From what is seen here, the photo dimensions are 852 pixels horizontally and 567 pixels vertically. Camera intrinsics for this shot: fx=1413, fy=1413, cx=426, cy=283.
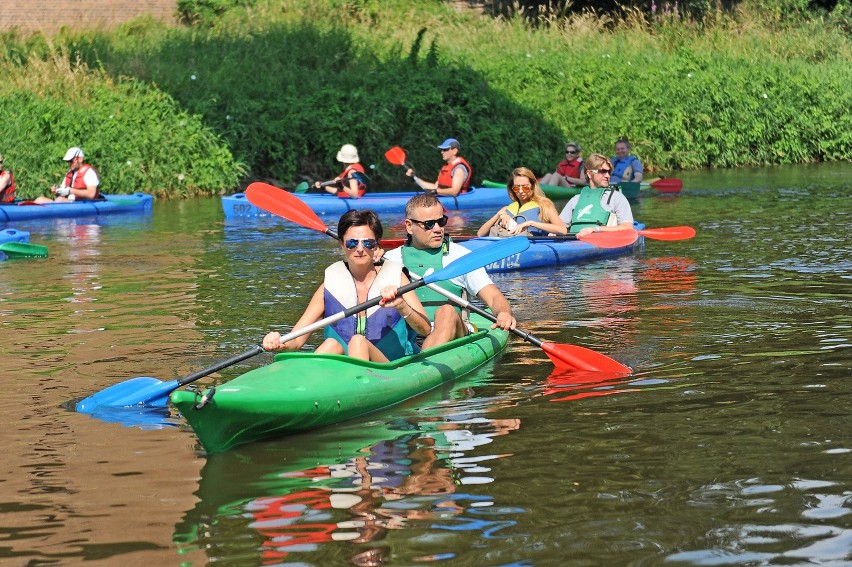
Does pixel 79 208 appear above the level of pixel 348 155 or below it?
below

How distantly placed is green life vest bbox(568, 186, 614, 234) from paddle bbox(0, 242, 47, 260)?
5.05 meters

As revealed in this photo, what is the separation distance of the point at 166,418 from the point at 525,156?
1718 centimetres

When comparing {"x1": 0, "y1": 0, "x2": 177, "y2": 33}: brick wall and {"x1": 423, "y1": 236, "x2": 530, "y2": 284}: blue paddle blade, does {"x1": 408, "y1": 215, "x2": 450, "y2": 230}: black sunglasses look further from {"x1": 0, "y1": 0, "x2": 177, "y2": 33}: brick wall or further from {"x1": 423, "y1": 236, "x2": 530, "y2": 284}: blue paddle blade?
{"x1": 0, "y1": 0, "x2": 177, "y2": 33}: brick wall

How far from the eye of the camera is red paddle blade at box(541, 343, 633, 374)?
7441 millimetres

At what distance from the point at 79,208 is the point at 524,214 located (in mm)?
7765

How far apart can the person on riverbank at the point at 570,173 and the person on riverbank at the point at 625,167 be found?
1.64 feet

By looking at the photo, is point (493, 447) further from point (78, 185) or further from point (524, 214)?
point (78, 185)

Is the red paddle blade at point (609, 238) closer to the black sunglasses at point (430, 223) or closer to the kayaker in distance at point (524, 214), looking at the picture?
the kayaker in distance at point (524, 214)

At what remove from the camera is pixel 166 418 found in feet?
21.8

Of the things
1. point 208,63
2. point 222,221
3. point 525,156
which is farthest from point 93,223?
point 525,156

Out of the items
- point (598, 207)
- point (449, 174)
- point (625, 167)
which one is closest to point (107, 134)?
point (449, 174)

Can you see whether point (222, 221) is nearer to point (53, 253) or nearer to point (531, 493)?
point (53, 253)

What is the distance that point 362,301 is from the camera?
22.8 feet

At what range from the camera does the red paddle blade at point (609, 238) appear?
11.7 m
